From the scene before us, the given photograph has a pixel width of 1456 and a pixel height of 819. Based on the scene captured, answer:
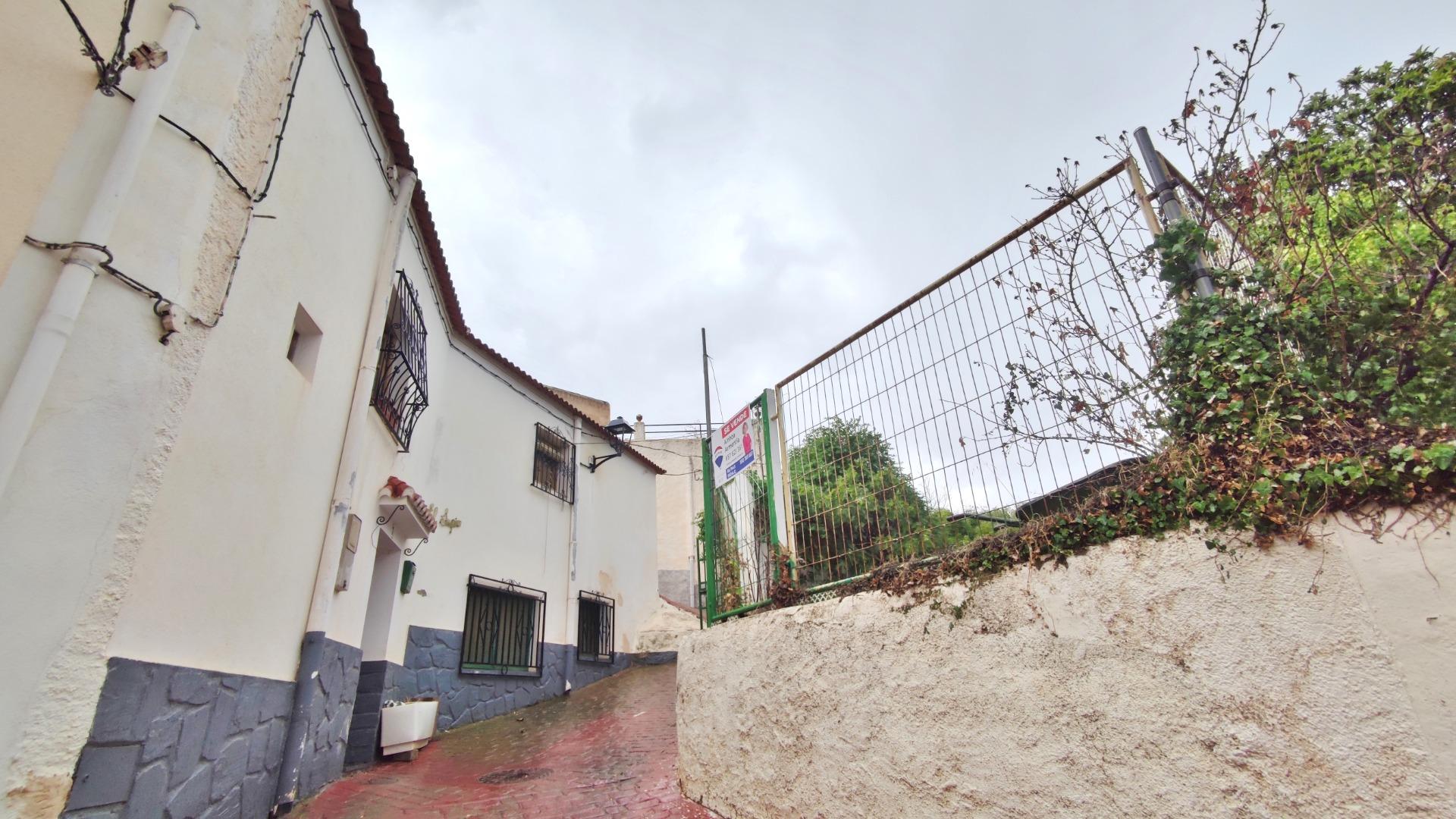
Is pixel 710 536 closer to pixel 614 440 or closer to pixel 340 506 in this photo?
pixel 340 506

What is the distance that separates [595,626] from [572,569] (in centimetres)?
121

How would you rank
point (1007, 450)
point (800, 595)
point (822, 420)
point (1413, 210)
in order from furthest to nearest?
point (822, 420), point (800, 595), point (1007, 450), point (1413, 210)

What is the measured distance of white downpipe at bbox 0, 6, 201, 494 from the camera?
8.08ft

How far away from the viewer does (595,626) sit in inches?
424

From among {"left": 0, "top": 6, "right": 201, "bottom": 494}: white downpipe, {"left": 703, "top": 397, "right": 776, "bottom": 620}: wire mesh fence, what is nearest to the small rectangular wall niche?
{"left": 0, "top": 6, "right": 201, "bottom": 494}: white downpipe

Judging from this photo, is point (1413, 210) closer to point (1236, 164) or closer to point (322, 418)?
point (1236, 164)

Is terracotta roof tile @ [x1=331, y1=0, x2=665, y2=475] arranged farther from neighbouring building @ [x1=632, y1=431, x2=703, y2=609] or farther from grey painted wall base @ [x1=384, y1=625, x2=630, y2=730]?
neighbouring building @ [x1=632, y1=431, x2=703, y2=609]

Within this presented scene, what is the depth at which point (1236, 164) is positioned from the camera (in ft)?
9.34

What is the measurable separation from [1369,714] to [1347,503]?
0.59m

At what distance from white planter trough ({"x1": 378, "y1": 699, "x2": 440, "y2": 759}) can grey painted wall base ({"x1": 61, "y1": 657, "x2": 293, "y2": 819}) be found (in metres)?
1.88

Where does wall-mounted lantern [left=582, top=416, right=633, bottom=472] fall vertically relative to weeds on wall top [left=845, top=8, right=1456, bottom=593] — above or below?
above

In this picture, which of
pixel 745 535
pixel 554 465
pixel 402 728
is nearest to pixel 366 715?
pixel 402 728

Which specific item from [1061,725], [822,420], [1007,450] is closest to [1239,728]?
[1061,725]

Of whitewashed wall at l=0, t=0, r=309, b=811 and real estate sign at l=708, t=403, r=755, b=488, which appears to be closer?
whitewashed wall at l=0, t=0, r=309, b=811
